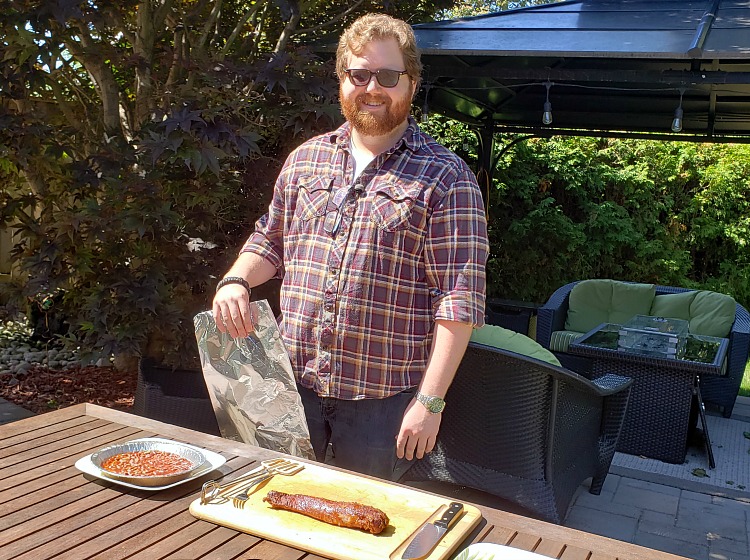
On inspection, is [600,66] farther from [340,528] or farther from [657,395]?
[340,528]

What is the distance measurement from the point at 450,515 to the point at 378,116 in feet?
3.36

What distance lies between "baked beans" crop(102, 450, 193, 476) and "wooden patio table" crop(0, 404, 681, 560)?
1.4 inches

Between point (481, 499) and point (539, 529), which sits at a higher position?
point (539, 529)

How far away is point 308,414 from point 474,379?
0.91 m

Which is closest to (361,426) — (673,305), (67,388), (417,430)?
(417,430)

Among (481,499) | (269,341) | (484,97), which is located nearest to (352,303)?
(269,341)

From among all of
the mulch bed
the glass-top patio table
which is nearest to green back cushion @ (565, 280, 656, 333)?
the glass-top patio table

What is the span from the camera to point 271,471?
1520mm

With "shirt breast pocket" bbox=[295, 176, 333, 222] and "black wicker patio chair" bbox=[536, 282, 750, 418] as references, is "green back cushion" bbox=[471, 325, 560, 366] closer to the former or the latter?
"shirt breast pocket" bbox=[295, 176, 333, 222]

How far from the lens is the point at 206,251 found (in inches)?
151

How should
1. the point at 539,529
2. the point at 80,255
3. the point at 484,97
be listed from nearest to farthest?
the point at 539,529
the point at 80,255
the point at 484,97

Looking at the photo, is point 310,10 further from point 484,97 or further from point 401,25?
point 401,25

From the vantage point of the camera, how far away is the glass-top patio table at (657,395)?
424cm

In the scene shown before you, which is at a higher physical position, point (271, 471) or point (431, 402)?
point (431, 402)
